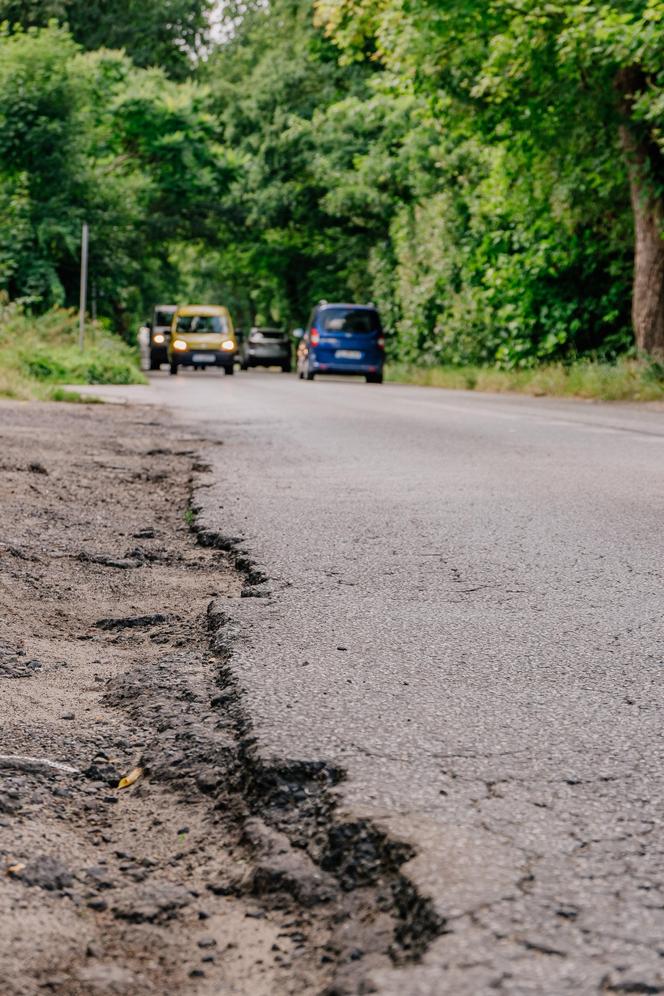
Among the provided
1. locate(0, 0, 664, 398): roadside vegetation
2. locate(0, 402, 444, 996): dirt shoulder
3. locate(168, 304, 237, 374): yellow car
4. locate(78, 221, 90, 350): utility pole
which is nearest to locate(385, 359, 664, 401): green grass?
locate(0, 0, 664, 398): roadside vegetation

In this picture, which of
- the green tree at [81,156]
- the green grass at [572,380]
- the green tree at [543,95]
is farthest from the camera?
the green tree at [81,156]

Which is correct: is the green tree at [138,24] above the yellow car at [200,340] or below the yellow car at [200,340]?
above

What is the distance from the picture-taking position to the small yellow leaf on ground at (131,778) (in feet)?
9.48

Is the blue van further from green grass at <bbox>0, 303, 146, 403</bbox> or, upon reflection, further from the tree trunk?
the tree trunk

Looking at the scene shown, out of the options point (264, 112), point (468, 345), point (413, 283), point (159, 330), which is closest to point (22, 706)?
point (468, 345)

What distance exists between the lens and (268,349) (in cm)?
5000

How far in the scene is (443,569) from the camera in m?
5.16

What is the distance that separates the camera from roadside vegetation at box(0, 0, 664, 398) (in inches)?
790

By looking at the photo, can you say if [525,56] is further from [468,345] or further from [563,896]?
[563,896]

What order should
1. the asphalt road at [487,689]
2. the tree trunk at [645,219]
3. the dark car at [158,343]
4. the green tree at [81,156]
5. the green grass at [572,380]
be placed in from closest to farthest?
the asphalt road at [487,689]
the green grass at [572,380]
the tree trunk at [645,219]
the green tree at [81,156]
the dark car at [158,343]

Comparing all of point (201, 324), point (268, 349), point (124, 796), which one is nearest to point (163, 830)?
point (124, 796)

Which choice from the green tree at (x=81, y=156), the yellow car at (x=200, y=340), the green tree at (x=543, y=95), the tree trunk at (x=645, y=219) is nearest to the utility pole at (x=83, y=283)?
the green tree at (x=81, y=156)

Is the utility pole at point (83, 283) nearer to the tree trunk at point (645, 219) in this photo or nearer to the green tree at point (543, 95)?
the green tree at point (543, 95)

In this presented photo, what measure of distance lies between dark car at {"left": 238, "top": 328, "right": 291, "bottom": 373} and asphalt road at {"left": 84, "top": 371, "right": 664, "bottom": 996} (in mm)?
41739
